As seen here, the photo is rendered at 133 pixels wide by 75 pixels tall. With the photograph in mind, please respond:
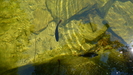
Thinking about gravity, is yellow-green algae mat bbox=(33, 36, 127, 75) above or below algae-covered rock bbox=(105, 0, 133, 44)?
below

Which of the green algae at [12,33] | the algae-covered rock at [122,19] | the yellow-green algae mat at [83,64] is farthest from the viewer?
the algae-covered rock at [122,19]

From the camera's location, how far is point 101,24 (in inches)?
151

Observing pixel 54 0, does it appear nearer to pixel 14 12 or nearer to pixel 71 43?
pixel 14 12

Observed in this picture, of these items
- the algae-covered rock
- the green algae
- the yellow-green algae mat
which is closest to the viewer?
the yellow-green algae mat

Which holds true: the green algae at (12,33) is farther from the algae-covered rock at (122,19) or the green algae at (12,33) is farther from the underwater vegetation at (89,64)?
the algae-covered rock at (122,19)

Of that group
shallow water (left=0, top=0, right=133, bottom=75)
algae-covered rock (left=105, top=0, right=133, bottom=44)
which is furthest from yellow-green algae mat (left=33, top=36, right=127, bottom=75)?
algae-covered rock (left=105, top=0, right=133, bottom=44)

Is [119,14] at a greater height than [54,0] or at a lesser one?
lesser

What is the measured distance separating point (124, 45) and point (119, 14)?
4.09 ft

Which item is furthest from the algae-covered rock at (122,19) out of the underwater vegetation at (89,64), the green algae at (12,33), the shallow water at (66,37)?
the green algae at (12,33)

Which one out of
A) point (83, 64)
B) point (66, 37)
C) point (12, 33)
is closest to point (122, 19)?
point (66, 37)

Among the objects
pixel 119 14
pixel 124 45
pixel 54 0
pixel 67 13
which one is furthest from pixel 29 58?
pixel 119 14

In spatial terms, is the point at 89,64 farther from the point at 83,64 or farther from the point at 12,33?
the point at 12,33

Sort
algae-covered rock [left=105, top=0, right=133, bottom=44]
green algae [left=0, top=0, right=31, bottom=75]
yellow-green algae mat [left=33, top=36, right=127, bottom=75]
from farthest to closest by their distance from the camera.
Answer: algae-covered rock [left=105, top=0, right=133, bottom=44] < green algae [left=0, top=0, right=31, bottom=75] < yellow-green algae mat [left=33, top=36, right=127, bottom=75]

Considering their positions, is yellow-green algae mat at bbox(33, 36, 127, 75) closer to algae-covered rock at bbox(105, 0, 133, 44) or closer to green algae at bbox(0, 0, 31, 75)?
green algae at bbox(0, 0, 31, 75)
